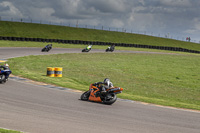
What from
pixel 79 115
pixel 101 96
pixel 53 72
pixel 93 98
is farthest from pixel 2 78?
pixel 79 115

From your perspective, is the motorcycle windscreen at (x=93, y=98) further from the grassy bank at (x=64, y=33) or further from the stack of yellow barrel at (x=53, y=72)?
the grassy bank at (x=64, y=33)

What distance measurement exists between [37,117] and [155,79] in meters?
15.1

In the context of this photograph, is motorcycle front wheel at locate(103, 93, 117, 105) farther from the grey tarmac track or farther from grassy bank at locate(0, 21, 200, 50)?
grassy bank at locate(0, 21, 200, 50)

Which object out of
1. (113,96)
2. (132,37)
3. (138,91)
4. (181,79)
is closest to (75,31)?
(132,37)

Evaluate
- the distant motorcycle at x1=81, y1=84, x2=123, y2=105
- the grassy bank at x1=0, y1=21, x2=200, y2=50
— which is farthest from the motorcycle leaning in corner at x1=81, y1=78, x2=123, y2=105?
the grassy bank at x1=0, y1=21, x2=200, y2=50

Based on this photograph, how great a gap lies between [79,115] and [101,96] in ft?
8.66

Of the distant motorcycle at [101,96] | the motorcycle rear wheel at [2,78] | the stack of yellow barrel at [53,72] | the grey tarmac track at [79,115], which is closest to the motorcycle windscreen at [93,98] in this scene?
the distant motorcycle at [101,96]

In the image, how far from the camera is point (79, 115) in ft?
32.0

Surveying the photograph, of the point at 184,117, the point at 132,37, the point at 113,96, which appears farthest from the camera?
the point at 132,37

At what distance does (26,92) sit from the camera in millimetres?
13281

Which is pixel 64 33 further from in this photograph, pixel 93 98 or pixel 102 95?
pixel 102 95

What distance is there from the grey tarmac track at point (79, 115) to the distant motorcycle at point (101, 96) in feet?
1.03

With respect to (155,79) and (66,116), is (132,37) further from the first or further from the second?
Result: (66,116)

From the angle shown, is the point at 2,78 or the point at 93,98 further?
the point at 2,78
